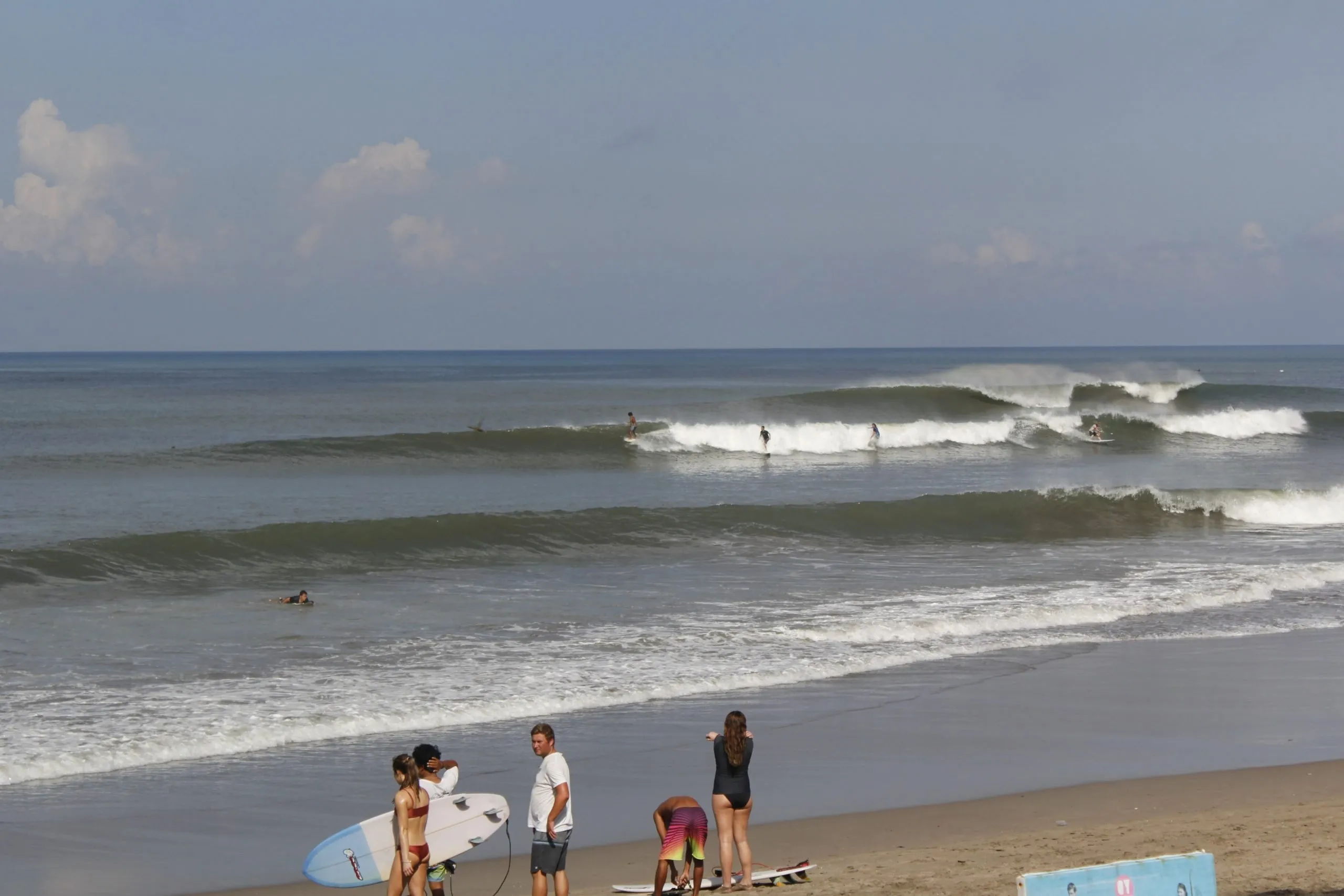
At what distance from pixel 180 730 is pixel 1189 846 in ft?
26.0

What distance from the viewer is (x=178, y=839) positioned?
27.9 ft

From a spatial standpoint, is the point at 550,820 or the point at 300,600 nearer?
the point at 550,820

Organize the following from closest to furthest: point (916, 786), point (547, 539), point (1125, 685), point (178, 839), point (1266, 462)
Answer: point (178, 839) → point (916, 786) → point (1125, 685) → point (547, 539) → point (1266, 462)

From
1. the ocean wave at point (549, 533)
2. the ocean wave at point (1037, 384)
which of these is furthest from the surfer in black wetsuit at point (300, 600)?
the ocean wave at point (1037, 384)

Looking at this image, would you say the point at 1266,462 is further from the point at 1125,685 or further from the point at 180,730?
the point at 180,730

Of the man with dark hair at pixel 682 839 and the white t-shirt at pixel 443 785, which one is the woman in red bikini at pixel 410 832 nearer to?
the white t-shirt at pixel 443 785

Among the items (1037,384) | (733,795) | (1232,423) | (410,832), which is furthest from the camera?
(1037,384)

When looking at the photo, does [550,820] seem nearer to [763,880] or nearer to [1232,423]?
[763,880]

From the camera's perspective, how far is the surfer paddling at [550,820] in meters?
7.23

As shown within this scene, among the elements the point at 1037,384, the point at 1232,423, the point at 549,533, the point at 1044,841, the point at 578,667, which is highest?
the point at 1037,384

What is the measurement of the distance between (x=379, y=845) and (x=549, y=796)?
3.73 feet

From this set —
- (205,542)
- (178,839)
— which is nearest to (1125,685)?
(178,839)

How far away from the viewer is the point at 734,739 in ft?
25.7

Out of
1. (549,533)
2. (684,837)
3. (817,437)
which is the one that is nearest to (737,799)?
(684,837)
